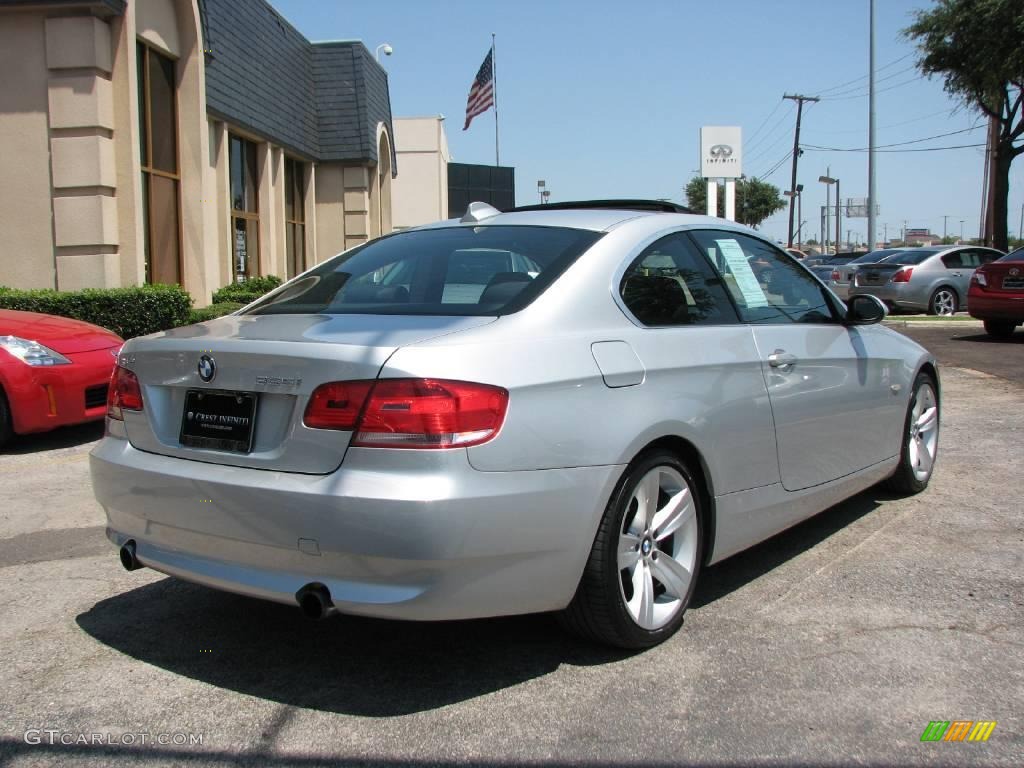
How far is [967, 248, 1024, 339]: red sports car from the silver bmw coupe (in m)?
11.1

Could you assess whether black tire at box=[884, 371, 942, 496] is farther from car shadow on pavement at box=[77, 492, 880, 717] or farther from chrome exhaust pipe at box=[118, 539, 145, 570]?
chrome exhaust pipe at box=[118, 539, 145, 570]

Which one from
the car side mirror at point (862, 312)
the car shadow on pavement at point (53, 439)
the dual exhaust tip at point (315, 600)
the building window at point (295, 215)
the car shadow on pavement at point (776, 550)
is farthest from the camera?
the building window at point (295, 215)

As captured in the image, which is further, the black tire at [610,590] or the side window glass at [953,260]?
the side window glass at [953,260]

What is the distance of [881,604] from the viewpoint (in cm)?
395

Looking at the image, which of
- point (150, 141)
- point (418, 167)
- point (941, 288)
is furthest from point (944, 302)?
point (418, 167)

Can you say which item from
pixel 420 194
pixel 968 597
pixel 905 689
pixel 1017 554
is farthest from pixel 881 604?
pixel 420 194

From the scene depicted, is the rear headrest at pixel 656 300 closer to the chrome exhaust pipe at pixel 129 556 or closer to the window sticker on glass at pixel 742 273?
the window sticker on glass at pixel 742 273

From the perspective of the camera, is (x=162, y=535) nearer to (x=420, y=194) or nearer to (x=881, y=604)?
(x=881, y=604)

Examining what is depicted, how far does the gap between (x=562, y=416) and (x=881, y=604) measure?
1778mm

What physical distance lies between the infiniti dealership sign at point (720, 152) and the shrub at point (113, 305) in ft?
42.9

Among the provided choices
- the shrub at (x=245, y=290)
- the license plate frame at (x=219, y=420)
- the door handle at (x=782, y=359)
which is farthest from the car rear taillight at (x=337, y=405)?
the shrub at (x=245, y=290)

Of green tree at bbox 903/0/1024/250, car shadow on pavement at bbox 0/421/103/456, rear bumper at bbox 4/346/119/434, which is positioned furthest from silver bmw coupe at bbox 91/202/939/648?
green tree at bbox 903/0/1024/250

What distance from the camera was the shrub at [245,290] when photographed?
16.2 meters

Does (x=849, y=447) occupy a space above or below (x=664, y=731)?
above
